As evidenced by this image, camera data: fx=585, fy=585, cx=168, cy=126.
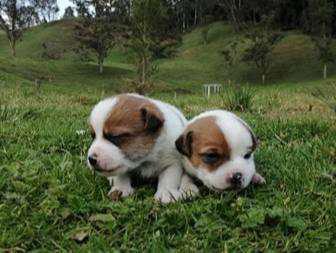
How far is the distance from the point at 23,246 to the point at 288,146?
404 centimetres

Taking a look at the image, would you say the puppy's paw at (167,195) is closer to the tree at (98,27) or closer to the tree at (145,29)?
the tree at (145,29)

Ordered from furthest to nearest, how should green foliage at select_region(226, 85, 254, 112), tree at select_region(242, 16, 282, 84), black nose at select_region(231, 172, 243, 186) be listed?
tree at select_region(242, 16, 282, 84), green foliage at select_region(226, 85, 254, 112), black nose at select_region(231, 172, 243, 186)

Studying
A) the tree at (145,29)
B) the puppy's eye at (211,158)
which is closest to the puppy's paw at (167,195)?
the puppy's eye at (211,158)

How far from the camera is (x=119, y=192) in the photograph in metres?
5.10

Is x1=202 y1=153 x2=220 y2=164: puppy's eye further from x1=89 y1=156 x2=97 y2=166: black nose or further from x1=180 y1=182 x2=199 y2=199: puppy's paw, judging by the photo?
x1=89 y1=156 x2=97 y2=166: black nose

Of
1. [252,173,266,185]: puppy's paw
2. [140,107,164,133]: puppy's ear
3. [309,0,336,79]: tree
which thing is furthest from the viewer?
[309,0,336,79]: tree

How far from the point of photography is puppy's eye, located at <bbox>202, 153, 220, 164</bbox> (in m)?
4.98

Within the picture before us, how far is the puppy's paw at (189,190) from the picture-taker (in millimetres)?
5023

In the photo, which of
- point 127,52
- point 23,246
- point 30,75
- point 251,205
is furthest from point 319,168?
point 127,52

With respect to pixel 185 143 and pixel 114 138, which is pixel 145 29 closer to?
pixel 185 143

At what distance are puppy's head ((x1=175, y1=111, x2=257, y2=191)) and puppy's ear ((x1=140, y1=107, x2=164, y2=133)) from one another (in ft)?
0.74

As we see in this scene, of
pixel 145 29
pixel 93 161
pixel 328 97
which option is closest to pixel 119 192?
pixel 93 161

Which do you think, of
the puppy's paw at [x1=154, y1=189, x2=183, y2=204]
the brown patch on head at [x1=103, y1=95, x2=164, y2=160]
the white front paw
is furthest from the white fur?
the white front paw

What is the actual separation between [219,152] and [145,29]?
4710 cm
